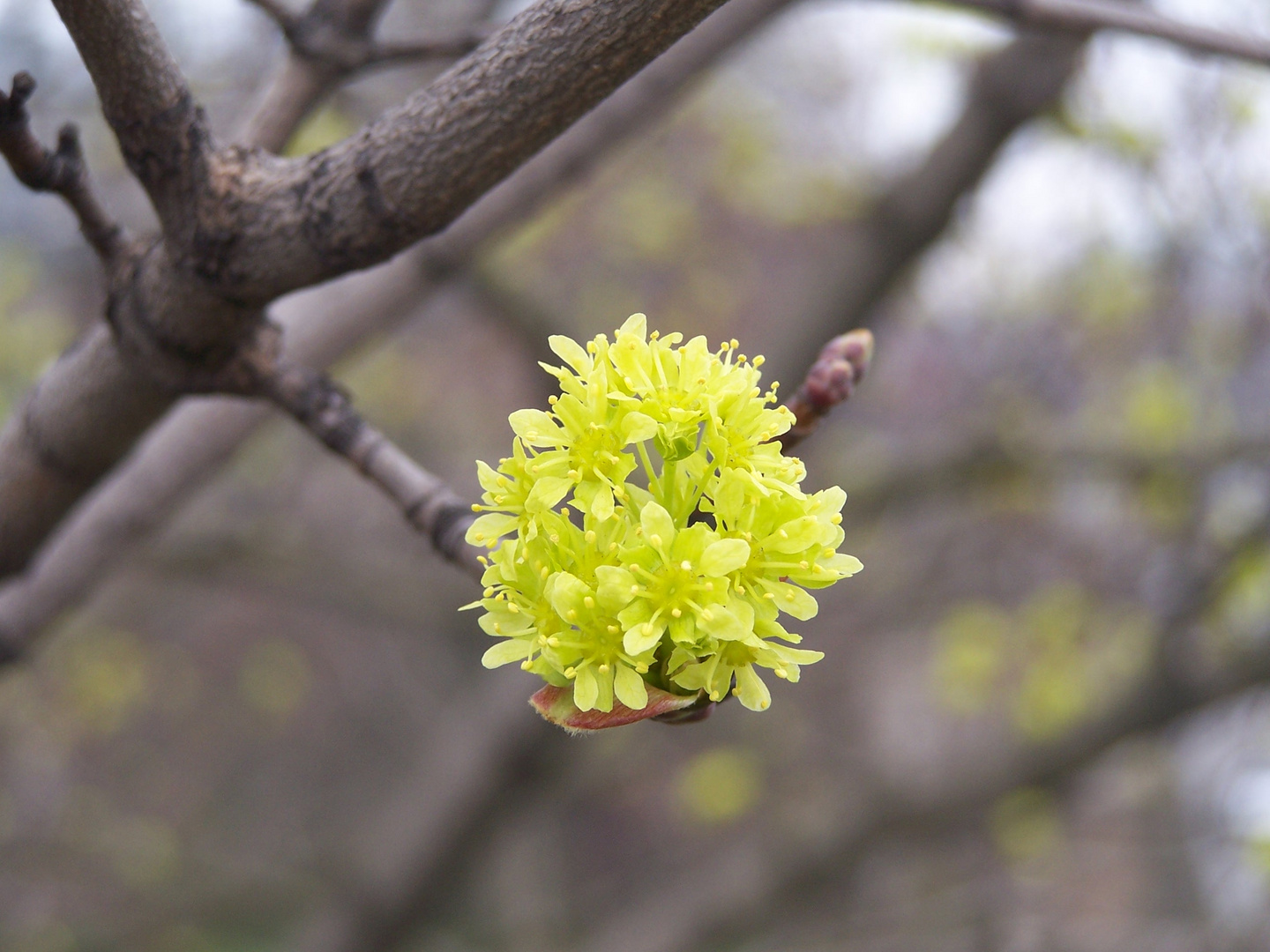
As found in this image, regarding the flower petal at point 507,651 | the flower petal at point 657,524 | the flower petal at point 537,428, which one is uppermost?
the flower petal at point 537,428

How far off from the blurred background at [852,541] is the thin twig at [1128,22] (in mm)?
206

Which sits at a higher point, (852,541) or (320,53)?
(320,53)

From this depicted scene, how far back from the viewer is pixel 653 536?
3.21ft

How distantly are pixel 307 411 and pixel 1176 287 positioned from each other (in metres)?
4.20

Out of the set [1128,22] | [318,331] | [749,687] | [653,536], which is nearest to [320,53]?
[318,331]

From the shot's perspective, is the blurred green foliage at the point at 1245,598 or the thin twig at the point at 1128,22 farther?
the blurred green foliage at the point at 1245,598

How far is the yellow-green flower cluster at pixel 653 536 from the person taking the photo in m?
0.98

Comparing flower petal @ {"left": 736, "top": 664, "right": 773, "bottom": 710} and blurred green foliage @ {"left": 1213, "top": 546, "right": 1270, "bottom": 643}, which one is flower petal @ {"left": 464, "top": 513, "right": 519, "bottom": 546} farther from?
blurred green foliage @ {"left": 1213, "top": 546, "right": 1270, "bottom": 643}

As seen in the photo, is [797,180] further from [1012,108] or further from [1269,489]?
[1269,489]

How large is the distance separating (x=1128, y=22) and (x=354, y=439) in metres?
1.50

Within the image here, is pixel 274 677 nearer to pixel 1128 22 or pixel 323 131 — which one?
pixel 323 131

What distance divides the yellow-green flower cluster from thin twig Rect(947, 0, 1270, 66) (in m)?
1.17

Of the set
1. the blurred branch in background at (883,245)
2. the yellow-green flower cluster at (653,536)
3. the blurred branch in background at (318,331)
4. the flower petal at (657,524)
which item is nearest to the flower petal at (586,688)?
the yellow-green flower cluster at (653,536)

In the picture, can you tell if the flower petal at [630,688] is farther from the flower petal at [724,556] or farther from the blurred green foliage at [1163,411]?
the blurred green foliage at [1163,411]
